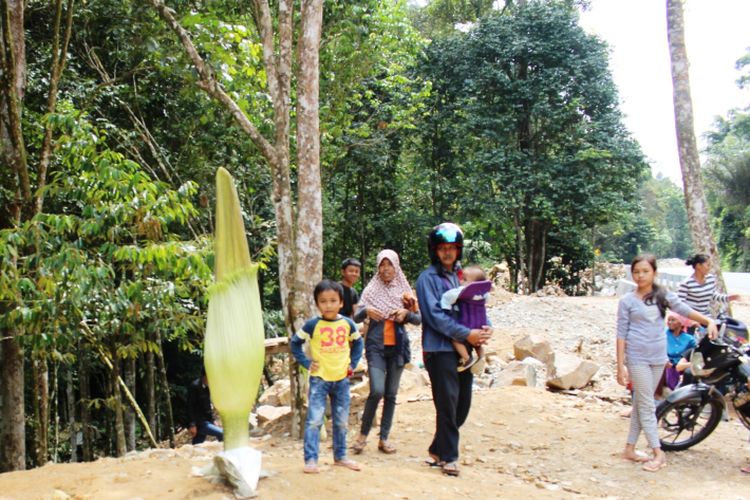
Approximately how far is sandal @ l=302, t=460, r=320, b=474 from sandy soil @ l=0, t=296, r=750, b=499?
0.13 feet

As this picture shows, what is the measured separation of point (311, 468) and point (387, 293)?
147 centimetres

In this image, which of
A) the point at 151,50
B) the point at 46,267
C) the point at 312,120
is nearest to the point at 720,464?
the point at 312,120

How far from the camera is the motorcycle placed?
197 inches

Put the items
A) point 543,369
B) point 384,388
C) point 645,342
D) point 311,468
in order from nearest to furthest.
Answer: point 311,468 < point 645,342 < point 384,388 < point 543,369

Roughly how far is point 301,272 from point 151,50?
3.89 m

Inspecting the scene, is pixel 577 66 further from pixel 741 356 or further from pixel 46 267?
pixel 46 267

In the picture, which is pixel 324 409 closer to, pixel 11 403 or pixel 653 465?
pixel 653 465

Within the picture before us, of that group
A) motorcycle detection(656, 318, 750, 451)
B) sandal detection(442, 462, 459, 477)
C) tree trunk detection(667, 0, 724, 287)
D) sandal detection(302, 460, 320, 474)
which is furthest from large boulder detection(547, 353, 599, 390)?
sandal detection(302, 460, 320, 474)

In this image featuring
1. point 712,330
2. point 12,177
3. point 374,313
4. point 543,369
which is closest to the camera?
point 374,313

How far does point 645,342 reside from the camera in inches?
183

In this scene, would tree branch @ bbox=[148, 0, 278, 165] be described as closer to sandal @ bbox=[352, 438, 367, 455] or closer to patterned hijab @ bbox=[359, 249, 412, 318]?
patterned hijab @ bbox=[359, 249, 412, 318]

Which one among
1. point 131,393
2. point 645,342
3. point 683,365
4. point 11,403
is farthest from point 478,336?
point 131,393

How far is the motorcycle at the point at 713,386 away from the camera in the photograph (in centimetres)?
500

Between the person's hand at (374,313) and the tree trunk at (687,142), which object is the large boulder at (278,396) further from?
the tree trunk at (687,142)
